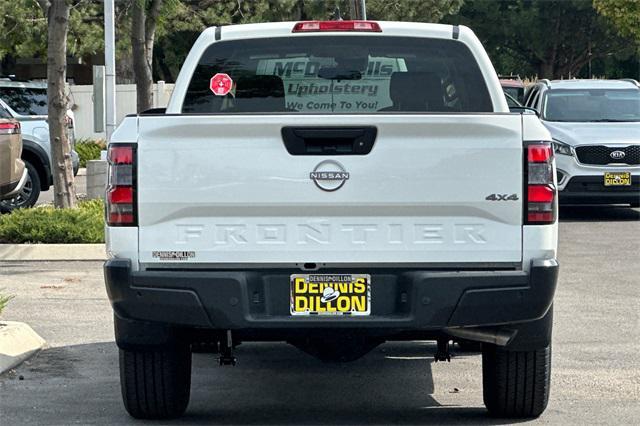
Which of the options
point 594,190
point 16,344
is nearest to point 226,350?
point 16,344

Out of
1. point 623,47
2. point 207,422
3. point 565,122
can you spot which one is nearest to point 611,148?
point 565,122

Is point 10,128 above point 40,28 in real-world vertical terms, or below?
below

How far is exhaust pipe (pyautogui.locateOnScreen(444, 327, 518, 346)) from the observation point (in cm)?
661

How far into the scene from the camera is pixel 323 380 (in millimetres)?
8367

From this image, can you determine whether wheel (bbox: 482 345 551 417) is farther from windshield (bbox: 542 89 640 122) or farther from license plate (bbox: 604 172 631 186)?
windshield (bbox: 542 89 640 122)

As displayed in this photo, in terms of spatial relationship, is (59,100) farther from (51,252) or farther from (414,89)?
(414,89)

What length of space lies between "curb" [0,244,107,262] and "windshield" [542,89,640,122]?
7873 millimetres

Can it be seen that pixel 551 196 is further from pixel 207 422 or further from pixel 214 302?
pixel 207 422

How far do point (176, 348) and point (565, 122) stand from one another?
13598mm

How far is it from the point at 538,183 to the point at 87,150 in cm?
2634

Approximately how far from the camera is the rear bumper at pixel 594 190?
1880 centimetres

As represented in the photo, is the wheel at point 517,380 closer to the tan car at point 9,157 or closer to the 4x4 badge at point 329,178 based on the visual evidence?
the 4x4 badge at point 329,178

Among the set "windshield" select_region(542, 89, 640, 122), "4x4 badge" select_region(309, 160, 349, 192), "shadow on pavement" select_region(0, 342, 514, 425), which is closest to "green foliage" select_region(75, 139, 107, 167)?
"windshield" select_region(542, 89, 640, 122)

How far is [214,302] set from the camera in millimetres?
6379
